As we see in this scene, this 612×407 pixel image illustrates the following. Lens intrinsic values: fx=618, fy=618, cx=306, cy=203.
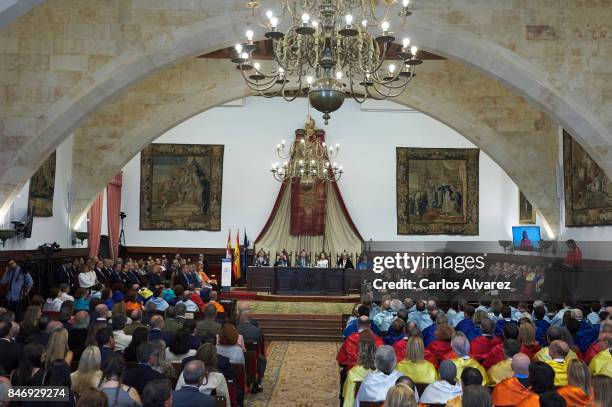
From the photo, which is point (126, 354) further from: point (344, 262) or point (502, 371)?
point (344, 262)

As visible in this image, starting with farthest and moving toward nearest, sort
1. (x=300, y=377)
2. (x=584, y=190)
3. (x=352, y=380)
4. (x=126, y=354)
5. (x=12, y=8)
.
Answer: (x=584, y=190) → (x=300, y=377) → (x=12, y=8) → (x=126, y=354) → (x=352, y=380)

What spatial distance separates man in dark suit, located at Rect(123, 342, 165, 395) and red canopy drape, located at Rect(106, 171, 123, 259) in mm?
13296

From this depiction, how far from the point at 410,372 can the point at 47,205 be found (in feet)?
31.4

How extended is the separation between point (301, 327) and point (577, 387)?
7.90 meters

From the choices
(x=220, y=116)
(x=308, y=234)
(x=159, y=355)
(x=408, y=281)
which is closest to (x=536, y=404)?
(x=159, y=355)

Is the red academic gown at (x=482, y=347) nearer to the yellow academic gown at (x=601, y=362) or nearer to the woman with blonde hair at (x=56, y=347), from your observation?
the yellow academic gown at (x=601, y=362)

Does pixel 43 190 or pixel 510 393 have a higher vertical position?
pixel 43 190

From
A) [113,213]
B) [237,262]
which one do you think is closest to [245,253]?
[237,262]

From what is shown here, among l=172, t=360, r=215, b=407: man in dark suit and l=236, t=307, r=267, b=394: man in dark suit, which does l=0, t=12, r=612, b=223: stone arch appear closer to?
l=236, t=307, r=267, b=394: man in dark suit

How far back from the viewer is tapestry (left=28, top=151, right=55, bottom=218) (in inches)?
450

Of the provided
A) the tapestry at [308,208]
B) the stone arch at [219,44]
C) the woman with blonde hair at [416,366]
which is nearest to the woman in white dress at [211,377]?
the woman with blonde hair at [416,366]

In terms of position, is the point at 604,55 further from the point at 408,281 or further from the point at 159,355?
the point at 159,355

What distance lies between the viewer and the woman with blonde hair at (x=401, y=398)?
2.98 m

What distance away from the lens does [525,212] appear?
1642cm
